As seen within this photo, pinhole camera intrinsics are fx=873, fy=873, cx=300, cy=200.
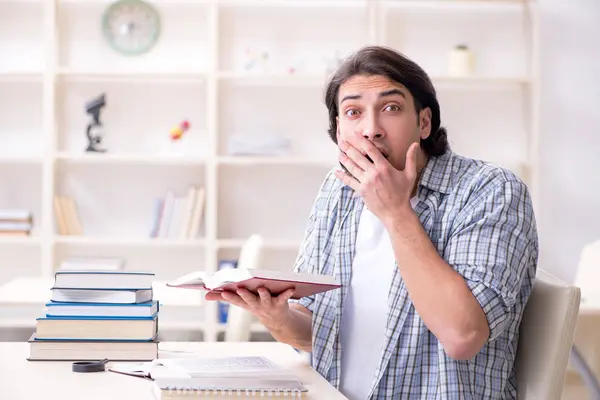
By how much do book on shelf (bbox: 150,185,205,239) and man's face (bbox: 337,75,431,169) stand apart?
2736mm

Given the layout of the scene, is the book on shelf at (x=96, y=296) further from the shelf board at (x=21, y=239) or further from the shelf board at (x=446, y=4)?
the shelf board at (x=446, y=4)

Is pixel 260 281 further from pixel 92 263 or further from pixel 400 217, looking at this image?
pixel 92 263

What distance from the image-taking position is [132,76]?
437cm

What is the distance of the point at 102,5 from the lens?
4582mm

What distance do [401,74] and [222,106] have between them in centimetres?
299

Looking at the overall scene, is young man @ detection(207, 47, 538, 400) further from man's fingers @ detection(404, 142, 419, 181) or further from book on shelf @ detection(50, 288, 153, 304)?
book on shelf @ detection(50, 288, 153, 304)

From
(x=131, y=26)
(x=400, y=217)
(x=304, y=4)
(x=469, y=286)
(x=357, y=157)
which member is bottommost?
(x=469, y=286)

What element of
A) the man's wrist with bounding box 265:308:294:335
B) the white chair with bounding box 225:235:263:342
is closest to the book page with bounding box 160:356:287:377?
the man's wrist with bounding box 265:308:294:335

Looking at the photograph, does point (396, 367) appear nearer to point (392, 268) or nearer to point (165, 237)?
point (392, 268)

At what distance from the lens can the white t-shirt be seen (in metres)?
1.65

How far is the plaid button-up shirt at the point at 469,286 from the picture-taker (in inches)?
59.1

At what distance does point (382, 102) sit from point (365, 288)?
36cm

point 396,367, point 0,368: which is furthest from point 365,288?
point 0,368

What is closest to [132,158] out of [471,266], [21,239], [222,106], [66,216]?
[66,216]
